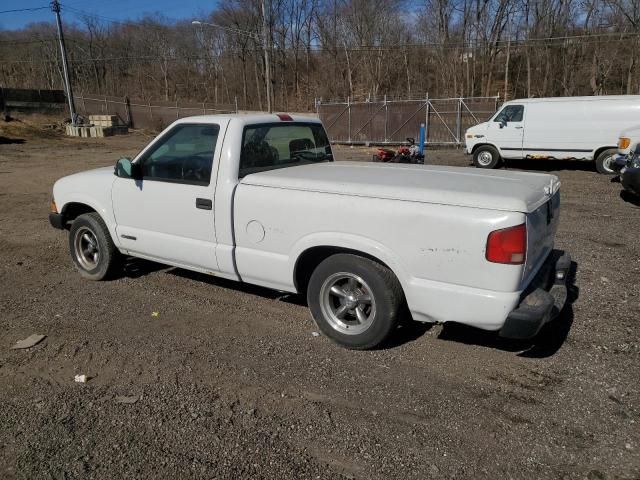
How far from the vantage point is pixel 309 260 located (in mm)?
4047

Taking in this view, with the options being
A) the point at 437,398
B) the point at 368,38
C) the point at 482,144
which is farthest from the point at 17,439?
the point at 368,38

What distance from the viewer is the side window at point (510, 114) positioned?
15.1 m

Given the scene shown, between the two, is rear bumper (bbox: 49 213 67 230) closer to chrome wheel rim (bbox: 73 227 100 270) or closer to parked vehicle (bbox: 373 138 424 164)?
chrome wheel rim (bbox: 73 227 100 270)

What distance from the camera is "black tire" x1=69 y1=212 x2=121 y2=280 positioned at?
5.24 meters

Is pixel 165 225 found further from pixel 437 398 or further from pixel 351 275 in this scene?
pixel 437 398

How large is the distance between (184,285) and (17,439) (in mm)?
2556

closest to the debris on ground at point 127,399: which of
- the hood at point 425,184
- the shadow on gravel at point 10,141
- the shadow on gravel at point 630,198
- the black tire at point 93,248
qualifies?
the hood at point 425,184

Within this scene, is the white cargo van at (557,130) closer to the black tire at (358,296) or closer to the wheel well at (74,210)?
the black tire at (358,296)

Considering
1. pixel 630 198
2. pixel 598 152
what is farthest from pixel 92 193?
pixel 598 152

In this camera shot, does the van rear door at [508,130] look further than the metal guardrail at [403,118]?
No

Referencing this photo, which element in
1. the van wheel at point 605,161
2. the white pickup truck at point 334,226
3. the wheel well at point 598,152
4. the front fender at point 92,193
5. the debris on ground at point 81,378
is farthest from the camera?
the wheel well at point 598,152

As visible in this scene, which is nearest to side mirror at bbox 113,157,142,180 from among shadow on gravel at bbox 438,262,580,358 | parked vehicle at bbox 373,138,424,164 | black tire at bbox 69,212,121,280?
black tire at bbox 69,212,121,280

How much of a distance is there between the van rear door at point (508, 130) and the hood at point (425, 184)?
12.0 meters

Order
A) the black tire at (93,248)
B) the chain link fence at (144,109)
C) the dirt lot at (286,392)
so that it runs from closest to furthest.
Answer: the dirt lot at (286,392)
the black tire at (93,248)
the chain link fence at (144,109)
